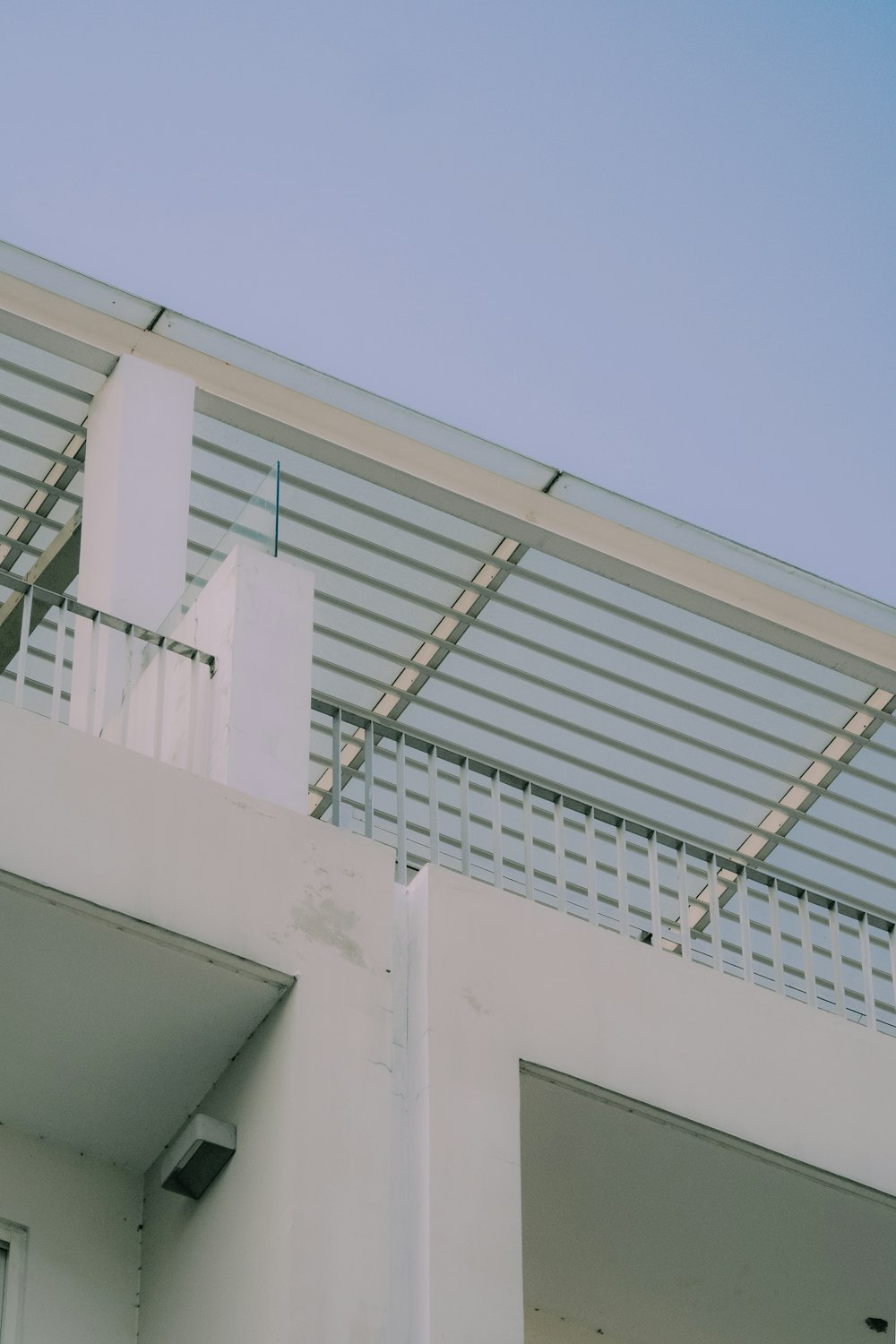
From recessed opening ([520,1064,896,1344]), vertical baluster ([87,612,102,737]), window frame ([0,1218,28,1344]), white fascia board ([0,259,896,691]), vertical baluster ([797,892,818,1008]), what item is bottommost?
window frame ([0,1218,28,1344])

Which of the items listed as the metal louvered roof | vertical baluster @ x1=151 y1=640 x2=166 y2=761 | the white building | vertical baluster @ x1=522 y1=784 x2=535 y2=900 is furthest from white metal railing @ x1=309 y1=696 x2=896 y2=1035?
vertical baluster @ x1=151 y1=640 x2=166 y2=761

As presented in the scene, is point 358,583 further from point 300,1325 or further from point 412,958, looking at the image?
point 300,1325

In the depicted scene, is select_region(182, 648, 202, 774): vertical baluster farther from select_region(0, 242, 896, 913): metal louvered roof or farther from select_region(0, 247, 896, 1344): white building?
select_region(0, 242, 896, 913): metal louvered roof

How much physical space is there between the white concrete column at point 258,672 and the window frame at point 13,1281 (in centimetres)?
201

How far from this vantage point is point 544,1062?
9.26 metres

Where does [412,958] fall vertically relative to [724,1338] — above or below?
above

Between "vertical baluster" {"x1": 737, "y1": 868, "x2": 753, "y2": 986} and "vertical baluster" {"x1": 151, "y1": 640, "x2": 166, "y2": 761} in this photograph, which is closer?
"vertical baluster" {"x1": 151, "y1": 640, "x2": 166, "y2": 761}

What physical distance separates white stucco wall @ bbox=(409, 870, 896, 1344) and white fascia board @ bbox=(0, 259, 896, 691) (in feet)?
14.4

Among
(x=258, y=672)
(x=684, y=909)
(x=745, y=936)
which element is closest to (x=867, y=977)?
(x=745, y=936)

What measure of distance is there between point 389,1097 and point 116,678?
2756 mm

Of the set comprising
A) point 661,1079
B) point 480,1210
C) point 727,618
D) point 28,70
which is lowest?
point 480,1210

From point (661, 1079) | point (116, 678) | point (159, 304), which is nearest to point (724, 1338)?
point (661, 1079)

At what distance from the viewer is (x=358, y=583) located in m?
14.9

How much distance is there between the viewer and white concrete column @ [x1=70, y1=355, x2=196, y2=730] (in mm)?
11242
